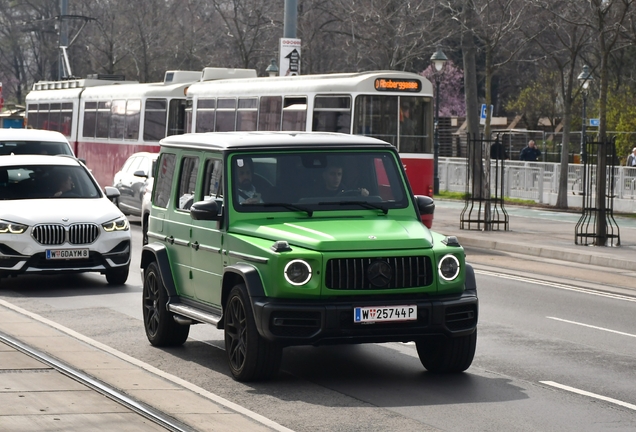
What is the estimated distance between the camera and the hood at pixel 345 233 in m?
8.91

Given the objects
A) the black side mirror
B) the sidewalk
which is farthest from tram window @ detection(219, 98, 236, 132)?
the black side mirror

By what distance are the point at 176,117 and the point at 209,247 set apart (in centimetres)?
2328

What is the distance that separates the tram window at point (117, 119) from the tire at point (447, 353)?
85.1 ft

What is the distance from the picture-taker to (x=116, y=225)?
51.8 feet

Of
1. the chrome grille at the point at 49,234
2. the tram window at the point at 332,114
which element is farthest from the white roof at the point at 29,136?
the tram window at the point at 332,114

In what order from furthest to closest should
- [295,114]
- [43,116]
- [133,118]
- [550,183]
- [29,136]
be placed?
[43,116] < [550,183] < [133,118] < [295,114] < [29,136]

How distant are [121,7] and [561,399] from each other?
66575 mm

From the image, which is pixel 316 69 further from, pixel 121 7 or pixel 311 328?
pixel 311 328

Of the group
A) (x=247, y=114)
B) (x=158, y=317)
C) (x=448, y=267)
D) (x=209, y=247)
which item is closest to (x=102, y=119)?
(x=247, y=114)

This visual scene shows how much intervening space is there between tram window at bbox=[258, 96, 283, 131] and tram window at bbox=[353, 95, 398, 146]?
2.45 m

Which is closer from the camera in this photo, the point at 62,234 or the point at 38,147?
the point at 62,234

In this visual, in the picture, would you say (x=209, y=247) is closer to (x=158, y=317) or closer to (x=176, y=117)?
(x=158, y=317)

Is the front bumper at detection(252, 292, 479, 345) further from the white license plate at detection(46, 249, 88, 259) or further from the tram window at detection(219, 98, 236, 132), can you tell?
the tram window at detection(219, 98, 236, 132)

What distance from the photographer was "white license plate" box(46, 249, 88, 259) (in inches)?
601
